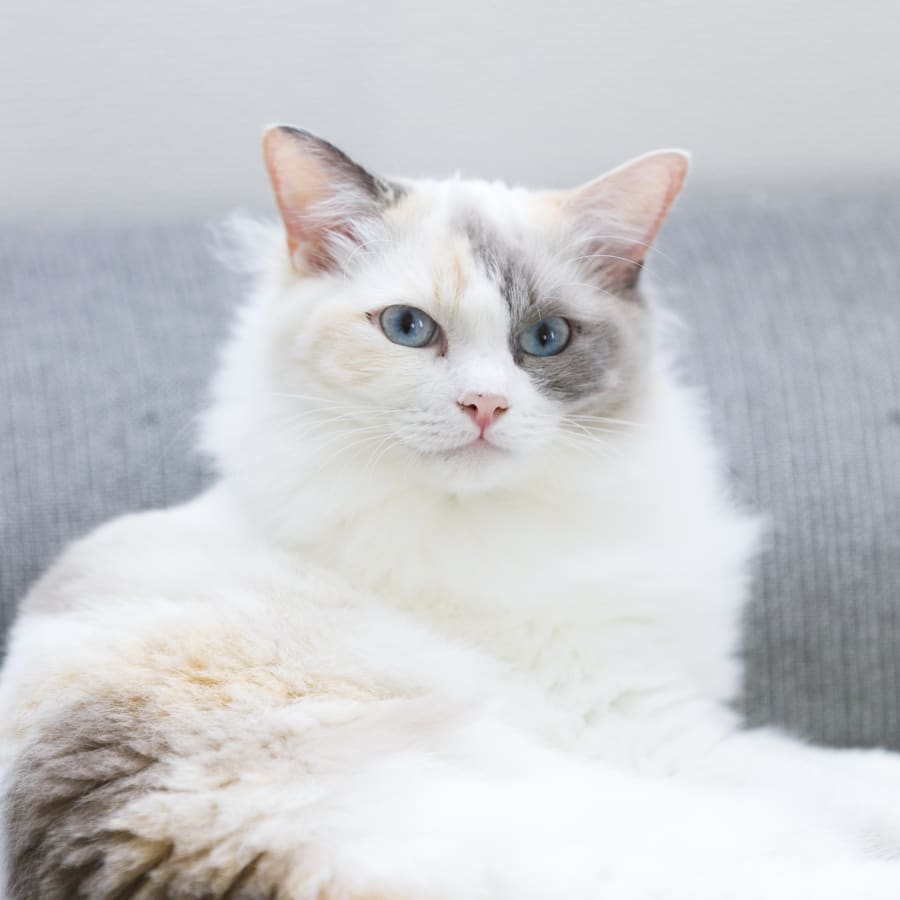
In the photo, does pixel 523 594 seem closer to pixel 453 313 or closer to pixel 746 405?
pixel 453 313

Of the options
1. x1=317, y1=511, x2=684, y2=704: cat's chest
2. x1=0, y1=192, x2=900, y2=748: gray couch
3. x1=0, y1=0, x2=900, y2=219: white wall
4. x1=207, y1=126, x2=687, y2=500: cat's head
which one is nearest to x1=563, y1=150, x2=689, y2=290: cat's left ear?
x1=207, y1=126, x2=687, y2=500: cat's head

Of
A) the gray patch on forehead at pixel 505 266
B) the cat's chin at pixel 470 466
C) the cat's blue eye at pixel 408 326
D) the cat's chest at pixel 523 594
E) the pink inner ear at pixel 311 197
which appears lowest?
the cat's chest at pixel 523 594

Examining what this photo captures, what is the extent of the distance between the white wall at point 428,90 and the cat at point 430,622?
0.66 meters

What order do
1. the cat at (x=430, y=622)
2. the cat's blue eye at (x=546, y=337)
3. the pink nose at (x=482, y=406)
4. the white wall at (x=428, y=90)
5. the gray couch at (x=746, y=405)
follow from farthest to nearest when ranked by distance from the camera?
1. the white wall at (x=428, y=90)
2. the gray couch at (x=746, y=405)
3. the cat's blue eye at (x=546, y=337)
4. the pink nose at (x=482, y=406)
5. the cat at (x=430, y=622)

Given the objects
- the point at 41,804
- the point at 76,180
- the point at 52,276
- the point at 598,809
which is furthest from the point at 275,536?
the point at 76,180

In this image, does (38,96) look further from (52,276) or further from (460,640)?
(460,640)

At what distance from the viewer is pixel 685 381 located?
1970 mm

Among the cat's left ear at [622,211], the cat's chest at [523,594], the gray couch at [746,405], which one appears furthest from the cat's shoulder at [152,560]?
the cat's left ear at [622,211]

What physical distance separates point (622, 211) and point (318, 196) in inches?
16.7

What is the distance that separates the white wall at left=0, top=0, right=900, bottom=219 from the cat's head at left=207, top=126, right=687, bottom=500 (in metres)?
Result: 0.72

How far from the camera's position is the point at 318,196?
1345 millimetres

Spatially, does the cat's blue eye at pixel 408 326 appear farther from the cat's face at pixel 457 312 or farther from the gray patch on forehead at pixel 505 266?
the gray patch on forehead at pixel 505 266

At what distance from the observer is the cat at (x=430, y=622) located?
98 cm

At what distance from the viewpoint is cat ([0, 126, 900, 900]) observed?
983 millimetres
